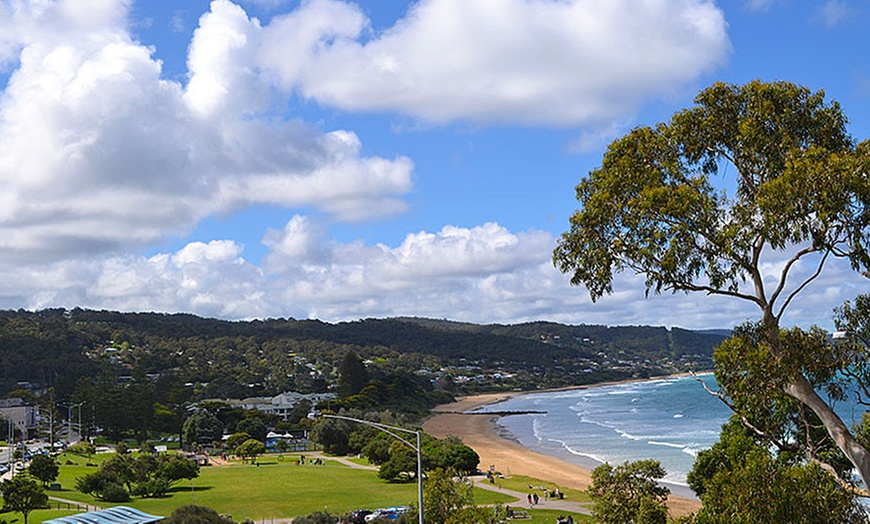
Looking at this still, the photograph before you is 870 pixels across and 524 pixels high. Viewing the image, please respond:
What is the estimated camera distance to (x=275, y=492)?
175 ft

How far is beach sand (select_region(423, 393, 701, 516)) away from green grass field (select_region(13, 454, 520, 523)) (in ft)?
34.2

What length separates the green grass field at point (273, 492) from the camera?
46.7m

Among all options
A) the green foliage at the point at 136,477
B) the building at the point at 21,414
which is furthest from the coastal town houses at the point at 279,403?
the green foliage at the point at 136,477

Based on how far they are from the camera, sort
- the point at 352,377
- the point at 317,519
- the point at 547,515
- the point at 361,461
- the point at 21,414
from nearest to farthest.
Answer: the point at 317,519, the point at 547,515, the point at 361,461, the point at 21,414, the point at 352,377

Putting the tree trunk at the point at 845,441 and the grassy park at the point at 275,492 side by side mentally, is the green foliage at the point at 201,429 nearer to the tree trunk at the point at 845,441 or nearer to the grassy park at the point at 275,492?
the grassy park at the point at 275,492

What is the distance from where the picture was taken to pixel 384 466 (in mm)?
57875

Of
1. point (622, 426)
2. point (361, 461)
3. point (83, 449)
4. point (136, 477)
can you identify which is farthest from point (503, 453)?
point (83, 449)

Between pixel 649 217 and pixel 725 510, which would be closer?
pixel 725 510

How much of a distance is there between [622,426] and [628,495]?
7862 cm

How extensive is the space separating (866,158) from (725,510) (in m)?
5.48

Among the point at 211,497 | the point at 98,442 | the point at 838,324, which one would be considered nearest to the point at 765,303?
the point at 838,324

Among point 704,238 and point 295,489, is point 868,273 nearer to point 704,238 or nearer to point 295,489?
point 704,238

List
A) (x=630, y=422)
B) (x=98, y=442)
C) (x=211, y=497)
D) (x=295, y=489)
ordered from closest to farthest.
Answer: (x=211, y=497) < (x=295, y=489) < (x=98, y=442) < (x=630, y=422)

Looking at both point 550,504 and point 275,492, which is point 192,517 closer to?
point 275,492
